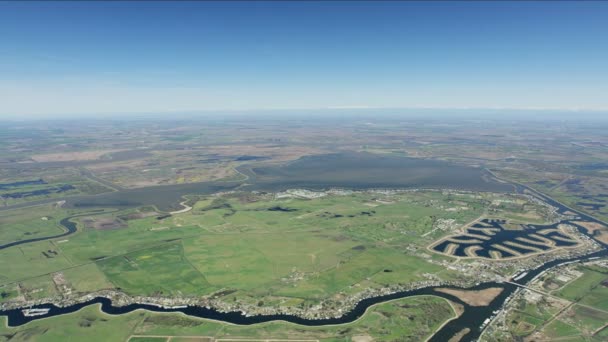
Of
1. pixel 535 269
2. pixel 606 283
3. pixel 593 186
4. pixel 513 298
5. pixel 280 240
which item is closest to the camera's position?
pixel 513 298

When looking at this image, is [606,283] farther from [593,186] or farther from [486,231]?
[593,186]

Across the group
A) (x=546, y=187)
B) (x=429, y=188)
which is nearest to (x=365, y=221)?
(x=429, y=188)

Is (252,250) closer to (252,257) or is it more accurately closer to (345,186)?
(252,257)

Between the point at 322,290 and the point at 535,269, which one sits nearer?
the point at 322,290

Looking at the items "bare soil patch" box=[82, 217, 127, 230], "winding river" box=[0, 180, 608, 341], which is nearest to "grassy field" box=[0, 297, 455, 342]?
"winding river" box=[0, 180, 608, 341]

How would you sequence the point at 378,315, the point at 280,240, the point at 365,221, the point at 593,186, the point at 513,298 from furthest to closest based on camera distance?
1. the point at 593,186
2. the point at 365,221
3. the point at 280,240
4. the point at 513,298
5. the point at 378,315

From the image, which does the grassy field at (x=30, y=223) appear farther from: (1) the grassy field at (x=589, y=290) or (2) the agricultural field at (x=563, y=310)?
(1) the grassy field at (x=589, y=290)

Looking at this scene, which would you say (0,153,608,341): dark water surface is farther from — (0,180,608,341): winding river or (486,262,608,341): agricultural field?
(486,262,608,341): agricultural field
